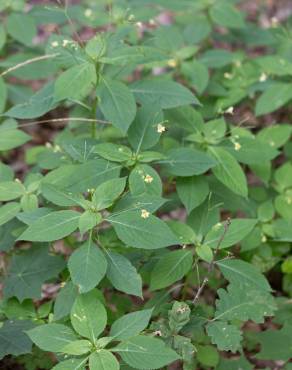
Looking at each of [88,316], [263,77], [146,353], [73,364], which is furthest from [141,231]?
[263,77]

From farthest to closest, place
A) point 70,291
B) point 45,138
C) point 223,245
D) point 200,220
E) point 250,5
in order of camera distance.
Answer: point 250,5, point 45,138, point 200,220, point 223,245, point 70,291

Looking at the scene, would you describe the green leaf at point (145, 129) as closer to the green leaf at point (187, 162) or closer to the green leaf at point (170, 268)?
the green leaf at point (187, 162)

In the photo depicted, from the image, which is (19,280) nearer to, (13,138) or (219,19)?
(13,138)

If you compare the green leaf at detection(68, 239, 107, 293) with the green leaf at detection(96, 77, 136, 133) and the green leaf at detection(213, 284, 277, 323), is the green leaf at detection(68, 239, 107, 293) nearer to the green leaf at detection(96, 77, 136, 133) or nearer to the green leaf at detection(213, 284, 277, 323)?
the green leaf at detection(213, 284, 277, 323)

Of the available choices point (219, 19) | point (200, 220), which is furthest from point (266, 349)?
point (219, 19)

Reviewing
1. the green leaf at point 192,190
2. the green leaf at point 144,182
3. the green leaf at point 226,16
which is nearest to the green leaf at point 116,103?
the green leaf at point 144,182

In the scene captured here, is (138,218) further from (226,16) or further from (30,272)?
(226,16)

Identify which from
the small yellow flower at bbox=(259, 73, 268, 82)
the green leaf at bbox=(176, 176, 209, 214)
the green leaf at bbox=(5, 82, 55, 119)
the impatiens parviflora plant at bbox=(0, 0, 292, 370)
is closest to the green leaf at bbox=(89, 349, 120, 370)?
the impatiens parviflora plant at bbox=(0, 0, 292, 370)
